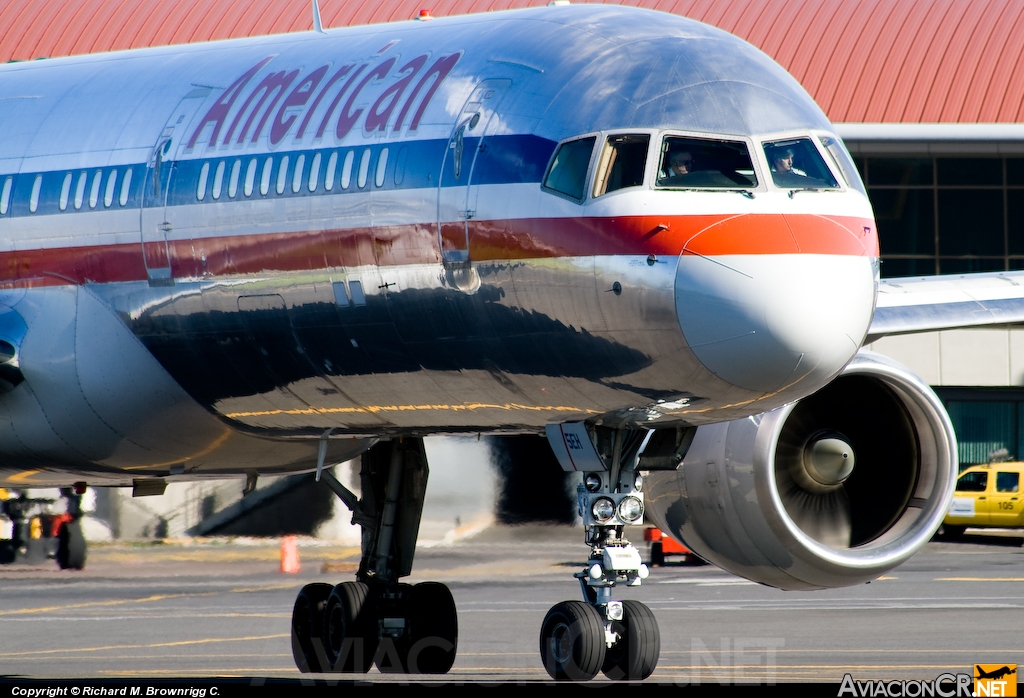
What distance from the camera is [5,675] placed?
44.6 feet

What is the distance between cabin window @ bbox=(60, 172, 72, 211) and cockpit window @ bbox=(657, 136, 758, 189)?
5.28 meters

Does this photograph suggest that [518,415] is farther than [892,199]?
No

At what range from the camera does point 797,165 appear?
10469mm

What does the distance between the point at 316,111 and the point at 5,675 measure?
535 centimetres

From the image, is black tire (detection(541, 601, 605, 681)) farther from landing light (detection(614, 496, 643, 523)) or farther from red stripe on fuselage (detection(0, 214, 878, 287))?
red stripe on fuselage (detection(0, 214, 878, 287))

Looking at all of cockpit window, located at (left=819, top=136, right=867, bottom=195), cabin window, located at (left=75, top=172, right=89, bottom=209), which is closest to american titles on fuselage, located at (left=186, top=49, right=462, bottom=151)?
cabin window, located at (left=75, top=172, right=89, bottom=209)

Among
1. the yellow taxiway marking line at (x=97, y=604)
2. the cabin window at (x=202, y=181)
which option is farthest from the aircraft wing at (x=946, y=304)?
the yellow taxiway marking line at (x=97, y=604)

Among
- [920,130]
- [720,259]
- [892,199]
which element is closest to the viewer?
[720,259]

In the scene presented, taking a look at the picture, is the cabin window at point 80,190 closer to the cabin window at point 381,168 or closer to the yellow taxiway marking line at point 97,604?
the cabin window at point 381,168

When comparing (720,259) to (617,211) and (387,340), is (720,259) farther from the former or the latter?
(387,340)

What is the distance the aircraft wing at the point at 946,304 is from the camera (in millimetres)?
14000

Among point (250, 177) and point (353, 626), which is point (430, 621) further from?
point (250, 177)

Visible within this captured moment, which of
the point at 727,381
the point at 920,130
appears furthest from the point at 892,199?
the point at 727,381

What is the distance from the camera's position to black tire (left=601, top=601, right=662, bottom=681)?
10.9 meters
